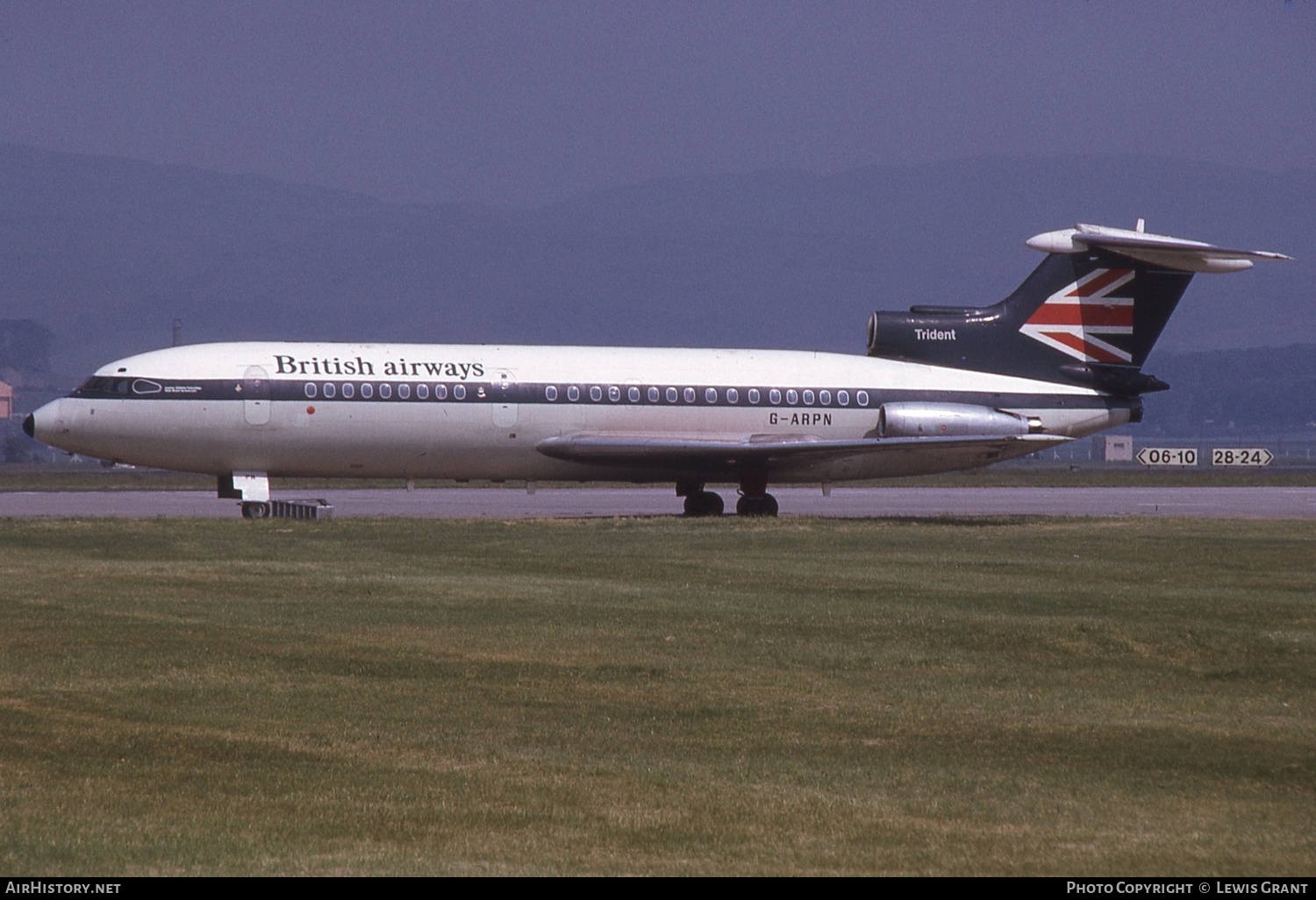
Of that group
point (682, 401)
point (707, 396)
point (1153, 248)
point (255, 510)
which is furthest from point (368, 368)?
point (1153, 248)

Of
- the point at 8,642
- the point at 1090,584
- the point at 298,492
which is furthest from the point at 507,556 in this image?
the point at 298,492

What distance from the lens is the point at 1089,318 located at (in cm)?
3812

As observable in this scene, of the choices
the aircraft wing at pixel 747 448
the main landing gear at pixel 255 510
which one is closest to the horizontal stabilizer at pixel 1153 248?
the aircraft wing at pixel 747 448

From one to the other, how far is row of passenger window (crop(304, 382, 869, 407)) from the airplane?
44mm

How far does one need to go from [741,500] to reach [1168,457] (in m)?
70.2

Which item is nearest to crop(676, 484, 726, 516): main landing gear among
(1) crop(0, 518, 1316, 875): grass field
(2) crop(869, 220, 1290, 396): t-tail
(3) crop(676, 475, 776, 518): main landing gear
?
(3) crop(676, 475, 776, 518): main landing gear

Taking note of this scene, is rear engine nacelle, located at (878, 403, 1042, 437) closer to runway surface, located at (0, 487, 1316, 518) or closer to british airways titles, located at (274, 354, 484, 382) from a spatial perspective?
runway surface, located at (0, 487, 1316, 518)

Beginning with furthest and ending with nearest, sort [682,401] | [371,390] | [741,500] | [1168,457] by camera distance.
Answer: [1168,457]
[741,500]
[682,401]
[371,390]

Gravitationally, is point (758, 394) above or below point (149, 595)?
above

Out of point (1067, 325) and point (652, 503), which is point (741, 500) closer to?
point (1067, 325)

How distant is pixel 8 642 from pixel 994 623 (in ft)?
34.7
